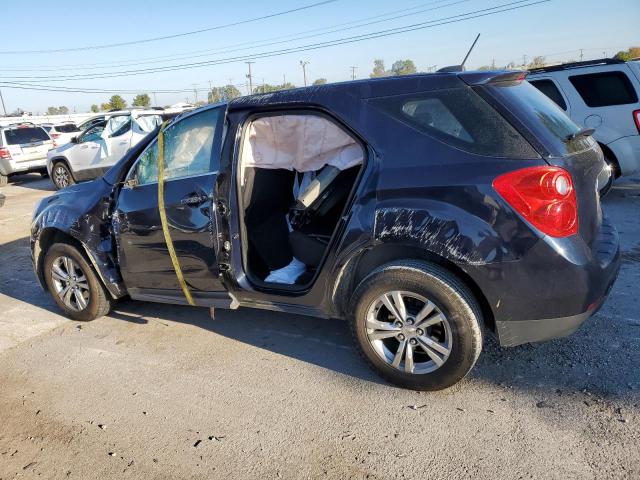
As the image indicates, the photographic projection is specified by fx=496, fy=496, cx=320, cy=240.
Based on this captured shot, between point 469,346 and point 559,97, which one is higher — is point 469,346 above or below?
below

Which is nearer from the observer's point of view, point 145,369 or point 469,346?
point 469,346

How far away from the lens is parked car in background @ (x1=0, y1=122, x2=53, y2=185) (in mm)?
14164

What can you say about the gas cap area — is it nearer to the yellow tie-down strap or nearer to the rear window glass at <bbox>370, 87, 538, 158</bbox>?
the rear window glass at <bbox>370, 87, 538, 158</bbox>

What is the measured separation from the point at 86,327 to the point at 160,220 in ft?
4.72

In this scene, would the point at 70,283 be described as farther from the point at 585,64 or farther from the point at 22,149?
the point at 22,149

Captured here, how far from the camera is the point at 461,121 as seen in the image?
2.71 m

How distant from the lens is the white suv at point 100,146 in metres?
12.2

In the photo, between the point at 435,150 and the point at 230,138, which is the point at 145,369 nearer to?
the point at 230,138

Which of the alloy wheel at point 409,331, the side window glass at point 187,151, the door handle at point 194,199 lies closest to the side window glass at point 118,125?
the side window glass at point 187,151

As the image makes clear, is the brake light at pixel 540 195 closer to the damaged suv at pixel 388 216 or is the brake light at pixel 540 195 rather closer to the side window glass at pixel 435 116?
the damaged suv at pixel 388 216

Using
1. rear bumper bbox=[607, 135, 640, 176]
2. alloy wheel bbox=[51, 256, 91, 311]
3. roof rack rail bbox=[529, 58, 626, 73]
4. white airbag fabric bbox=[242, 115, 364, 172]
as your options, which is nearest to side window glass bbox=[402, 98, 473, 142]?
white airbag fabric bbox=[242, 115, 364, 172]

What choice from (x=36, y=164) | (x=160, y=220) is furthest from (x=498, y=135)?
(x=36, y=164)

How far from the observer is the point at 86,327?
4.37 meters

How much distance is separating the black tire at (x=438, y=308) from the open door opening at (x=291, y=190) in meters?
0.45
